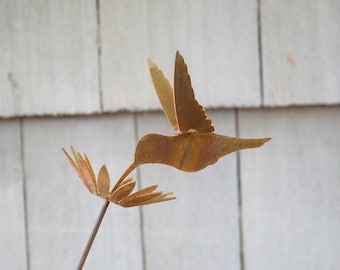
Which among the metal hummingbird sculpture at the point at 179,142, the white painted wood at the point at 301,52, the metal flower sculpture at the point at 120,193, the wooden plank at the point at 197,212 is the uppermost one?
the white painted wood at the point at 301,52

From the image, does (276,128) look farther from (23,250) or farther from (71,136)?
(23,250)

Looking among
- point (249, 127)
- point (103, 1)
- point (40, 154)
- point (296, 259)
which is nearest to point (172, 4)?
point (103, 1)

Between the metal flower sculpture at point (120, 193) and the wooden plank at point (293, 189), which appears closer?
the metal flower sculpture at point (120, 193)

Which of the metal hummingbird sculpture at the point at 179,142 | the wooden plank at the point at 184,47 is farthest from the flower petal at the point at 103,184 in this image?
the wooden plank at the point at 184,47

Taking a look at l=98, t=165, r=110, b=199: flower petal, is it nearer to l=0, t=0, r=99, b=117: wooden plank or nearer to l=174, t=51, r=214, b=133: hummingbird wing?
l=174, t=51, r=214, b=133: hummingbird wing

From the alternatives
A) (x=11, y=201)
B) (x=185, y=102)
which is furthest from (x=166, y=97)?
(x=11, y=201)

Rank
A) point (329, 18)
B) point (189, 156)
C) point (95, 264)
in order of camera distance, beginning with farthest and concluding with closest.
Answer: point (95, 264) < point (329, 18) < point (189, 156)

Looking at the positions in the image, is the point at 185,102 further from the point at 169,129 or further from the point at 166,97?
the point at 169,129

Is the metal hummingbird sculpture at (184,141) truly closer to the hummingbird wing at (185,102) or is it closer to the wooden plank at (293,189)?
the hummingbird wing at (185,102)
